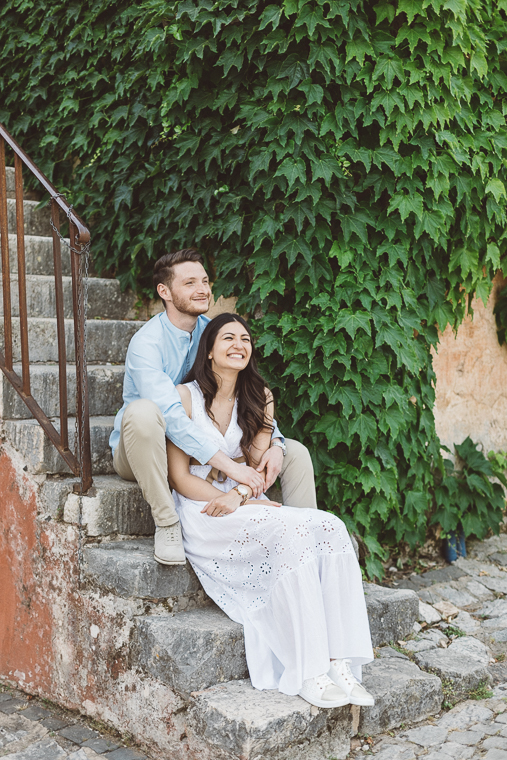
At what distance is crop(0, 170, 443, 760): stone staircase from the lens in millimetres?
2482

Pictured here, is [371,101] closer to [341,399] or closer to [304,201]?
[304,201]

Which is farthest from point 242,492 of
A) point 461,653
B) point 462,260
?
point 462,260

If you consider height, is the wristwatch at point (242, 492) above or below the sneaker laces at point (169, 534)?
above

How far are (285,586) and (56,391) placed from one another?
1642mm

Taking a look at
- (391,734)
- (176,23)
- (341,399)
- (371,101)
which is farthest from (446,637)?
(176,23)

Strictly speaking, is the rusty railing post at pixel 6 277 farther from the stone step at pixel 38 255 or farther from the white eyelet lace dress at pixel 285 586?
the white eyelet lace dress at pixel 285 586

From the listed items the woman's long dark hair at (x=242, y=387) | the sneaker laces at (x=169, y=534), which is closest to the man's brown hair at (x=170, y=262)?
the woman's long dark hair at (x=242, y=387)

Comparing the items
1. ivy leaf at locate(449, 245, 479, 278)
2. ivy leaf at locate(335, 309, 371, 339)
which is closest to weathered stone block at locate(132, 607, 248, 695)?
ivy leaf at locate(335, 309, 371, 339)

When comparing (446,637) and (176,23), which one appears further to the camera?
(176,23)

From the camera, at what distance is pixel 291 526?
8.94ft

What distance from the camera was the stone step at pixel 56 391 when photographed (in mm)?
3475

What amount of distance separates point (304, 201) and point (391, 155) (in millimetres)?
495

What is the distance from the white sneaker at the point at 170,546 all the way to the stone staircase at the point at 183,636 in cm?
5

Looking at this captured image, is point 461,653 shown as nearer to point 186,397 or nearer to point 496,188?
point 186,397
